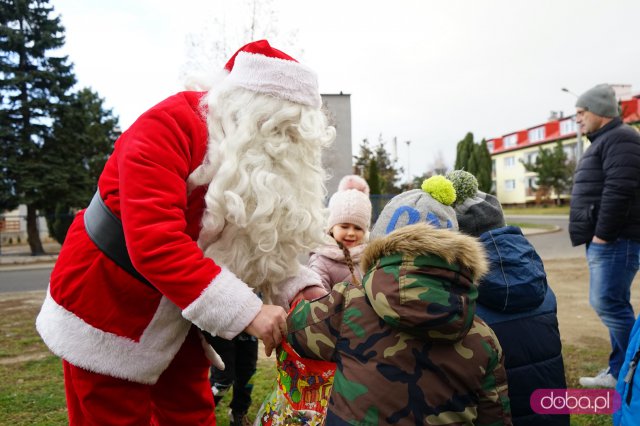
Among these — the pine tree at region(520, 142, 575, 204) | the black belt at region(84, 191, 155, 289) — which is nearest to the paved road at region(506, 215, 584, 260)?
the black belt at region(84, 191, 155, 289)

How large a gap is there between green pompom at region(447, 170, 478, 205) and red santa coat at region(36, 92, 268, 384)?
123cm

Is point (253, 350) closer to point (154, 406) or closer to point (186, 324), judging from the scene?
point (154, 406)

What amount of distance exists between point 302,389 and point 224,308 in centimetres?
44

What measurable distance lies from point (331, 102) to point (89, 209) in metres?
18.0

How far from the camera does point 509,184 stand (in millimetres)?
57469

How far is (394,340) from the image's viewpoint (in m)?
1.43

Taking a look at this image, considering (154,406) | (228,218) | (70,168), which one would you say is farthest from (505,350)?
(70,168)

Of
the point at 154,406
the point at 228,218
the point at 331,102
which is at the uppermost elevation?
the point at 331,102

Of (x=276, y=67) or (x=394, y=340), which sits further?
(x=276, y=67)

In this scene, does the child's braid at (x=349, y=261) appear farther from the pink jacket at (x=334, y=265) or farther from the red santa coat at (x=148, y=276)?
the red santa coat at (x=148, y=276)

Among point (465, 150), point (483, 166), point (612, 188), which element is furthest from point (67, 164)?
point (465, 150)

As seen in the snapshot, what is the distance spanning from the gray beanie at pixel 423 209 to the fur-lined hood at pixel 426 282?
1.35 feet

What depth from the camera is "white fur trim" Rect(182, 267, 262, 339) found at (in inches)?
52.8

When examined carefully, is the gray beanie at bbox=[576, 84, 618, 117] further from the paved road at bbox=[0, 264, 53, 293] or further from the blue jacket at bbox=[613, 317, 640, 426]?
the paved road at bbox=[0, 264, 53, 293]
